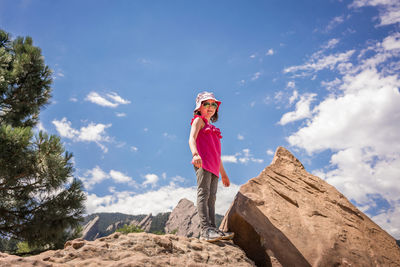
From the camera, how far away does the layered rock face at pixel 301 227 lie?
9.62ft

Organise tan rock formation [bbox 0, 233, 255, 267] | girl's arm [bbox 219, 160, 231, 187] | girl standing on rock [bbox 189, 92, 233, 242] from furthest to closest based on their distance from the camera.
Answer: girl's arm [bbox 219, 160, 231, 187]
girl standing on rock [bbox 189, 92, 233, 242]
tan rock formation [bbox 0, 233, 255, 267]

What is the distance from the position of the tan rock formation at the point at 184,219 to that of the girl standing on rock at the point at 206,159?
1723 inches

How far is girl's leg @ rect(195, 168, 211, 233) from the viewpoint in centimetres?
287

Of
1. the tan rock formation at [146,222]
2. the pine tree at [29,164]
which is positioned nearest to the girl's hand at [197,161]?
the pine tree at [29,164]

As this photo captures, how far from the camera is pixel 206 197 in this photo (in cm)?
294

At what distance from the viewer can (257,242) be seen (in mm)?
3016

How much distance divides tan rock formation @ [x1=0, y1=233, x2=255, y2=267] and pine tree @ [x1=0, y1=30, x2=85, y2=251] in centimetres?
329

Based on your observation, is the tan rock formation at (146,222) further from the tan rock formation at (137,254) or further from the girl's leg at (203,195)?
the tan rock formation at (137,254)

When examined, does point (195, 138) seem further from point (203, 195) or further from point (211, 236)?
point (211, 236)

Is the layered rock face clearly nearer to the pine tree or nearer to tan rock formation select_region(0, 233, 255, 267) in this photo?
tan rock formation select_region(0, 233, 255, 267)

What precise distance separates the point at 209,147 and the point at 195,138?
212 millimetres

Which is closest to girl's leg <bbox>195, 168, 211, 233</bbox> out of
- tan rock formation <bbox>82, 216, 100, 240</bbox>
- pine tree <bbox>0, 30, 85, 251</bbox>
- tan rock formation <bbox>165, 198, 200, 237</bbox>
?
pine tree <bbox>0, 30, 85, 251</bbox>

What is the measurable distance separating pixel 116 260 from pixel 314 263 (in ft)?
6.89

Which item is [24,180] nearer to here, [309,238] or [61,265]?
[61,265]
